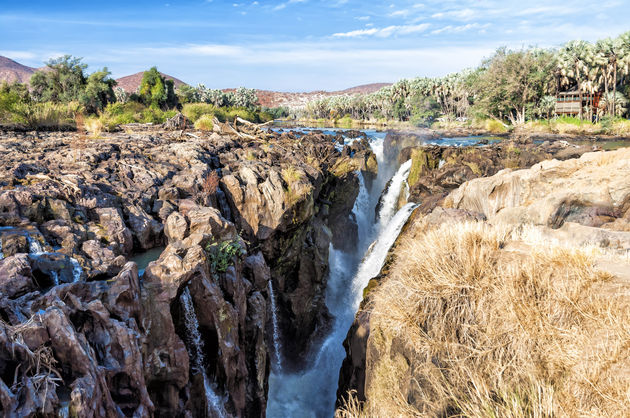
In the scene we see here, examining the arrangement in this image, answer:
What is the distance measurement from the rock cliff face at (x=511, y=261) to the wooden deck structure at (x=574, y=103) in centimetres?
4139

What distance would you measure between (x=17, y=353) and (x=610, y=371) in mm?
6241

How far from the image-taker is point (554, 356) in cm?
489

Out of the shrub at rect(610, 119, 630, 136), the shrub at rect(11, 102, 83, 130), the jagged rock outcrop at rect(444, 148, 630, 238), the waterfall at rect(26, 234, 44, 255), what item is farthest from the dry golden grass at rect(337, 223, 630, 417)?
the shrub at rect(610, 119, 630, 136)

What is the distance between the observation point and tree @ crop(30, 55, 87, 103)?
30359 mm

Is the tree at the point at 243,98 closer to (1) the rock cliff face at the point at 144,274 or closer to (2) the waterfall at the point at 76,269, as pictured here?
(1) the rock cliff face at the point at 144,274

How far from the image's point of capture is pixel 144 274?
5.87 m

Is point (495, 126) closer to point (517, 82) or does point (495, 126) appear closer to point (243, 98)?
point (517, 82)

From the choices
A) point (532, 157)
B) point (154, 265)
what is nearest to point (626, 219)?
point (154, 265)

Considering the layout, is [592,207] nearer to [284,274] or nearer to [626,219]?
[626,219]

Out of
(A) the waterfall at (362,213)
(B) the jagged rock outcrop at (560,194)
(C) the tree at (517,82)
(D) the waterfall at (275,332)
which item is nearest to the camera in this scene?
(B) the jagged rock outcrop at (560,194)

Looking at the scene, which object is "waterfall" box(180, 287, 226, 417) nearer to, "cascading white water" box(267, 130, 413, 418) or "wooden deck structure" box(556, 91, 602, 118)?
"cascading white water" box(267, 130, 413, 418)

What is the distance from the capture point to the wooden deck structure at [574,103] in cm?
4625

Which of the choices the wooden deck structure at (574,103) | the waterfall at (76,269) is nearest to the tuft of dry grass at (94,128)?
the waterfall at (76,269)

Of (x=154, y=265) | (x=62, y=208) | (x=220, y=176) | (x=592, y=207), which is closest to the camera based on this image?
(x=154, y=265)
